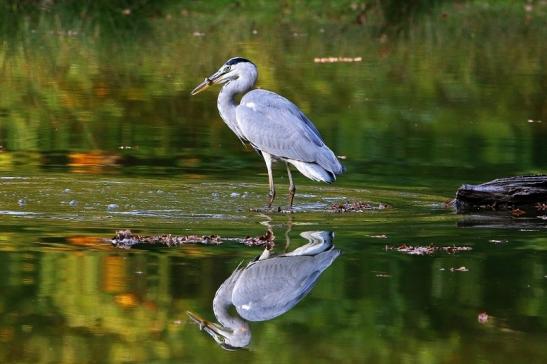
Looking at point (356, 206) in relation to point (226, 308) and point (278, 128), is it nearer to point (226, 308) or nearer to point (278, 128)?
point (278, 128)

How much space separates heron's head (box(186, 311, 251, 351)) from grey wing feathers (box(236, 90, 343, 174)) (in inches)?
172

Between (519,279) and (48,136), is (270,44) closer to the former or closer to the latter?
(48,136)

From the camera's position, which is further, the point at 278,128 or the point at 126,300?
the point at 278,128

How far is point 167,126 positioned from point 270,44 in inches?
397

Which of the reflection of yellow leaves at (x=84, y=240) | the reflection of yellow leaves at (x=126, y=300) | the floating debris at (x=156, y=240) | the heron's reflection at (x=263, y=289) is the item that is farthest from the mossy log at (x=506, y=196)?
the reflection of yellow leaves at (x=126, y=300)

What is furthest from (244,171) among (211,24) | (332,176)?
(211,24)

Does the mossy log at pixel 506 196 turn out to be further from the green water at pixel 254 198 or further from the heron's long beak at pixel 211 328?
the heron's long beak at pixel 211 328

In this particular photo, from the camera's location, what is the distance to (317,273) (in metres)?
9.05

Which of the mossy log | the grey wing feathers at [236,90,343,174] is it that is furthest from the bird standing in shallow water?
the mossy log

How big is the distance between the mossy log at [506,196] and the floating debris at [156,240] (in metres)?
2.67

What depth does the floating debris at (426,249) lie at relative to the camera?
984 cm

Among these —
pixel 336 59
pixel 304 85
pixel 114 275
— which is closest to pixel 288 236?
pixel 114 275

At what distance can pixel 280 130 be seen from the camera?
487 inches

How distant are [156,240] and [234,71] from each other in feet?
11.2
